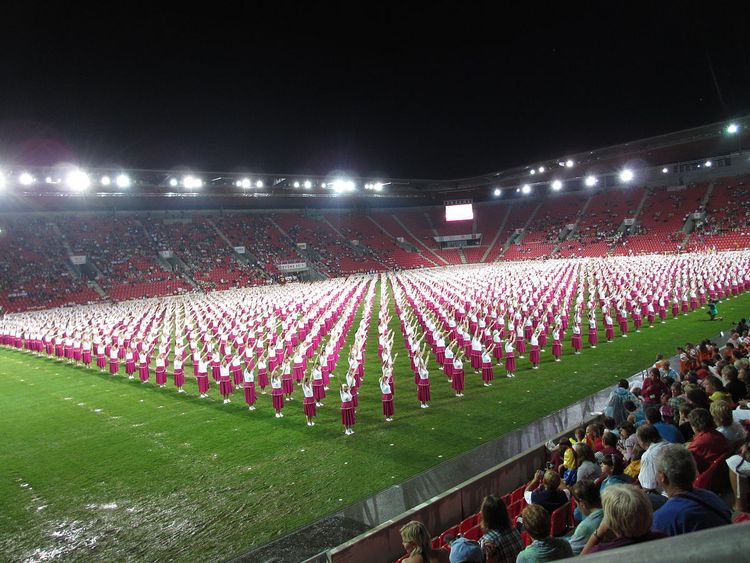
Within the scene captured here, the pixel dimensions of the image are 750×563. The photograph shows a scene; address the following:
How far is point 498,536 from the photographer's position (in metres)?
3.56

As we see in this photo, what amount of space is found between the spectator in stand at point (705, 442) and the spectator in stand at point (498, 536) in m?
1.93

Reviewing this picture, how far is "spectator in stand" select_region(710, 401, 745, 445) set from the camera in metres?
4.66

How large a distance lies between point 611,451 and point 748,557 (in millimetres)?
4685

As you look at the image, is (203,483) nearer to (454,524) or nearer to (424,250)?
(454,524)

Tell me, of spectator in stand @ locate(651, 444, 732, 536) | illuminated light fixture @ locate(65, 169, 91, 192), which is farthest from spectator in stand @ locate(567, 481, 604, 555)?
illuminated light fixture @ locate(65, 169, 91, 192)

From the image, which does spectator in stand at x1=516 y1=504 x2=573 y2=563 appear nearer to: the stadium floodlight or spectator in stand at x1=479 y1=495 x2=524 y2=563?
spectator in stand at x1=479 y1=495 x2=524 y2=563

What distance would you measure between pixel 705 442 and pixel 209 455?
7.60 meters

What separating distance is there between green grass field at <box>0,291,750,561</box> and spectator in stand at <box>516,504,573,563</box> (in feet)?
14.0

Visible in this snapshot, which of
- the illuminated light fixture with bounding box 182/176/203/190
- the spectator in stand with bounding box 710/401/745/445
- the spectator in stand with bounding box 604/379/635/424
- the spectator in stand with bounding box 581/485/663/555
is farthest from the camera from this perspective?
the illuminated light fixture with bounding box 182/176/203/190

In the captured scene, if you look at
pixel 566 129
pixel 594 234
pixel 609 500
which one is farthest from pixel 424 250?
pixel 609 500

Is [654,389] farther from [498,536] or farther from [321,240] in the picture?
[321,240]

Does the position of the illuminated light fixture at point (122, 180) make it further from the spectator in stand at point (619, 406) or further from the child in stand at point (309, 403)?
the spectator in stand at point (619, 406)

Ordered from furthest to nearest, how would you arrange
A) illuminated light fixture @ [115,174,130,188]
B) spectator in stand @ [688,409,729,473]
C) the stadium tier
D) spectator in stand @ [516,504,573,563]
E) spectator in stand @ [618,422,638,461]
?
1. the stadium tier
2. illuminated light fixture @ [115,174,130,188]
3. spectator in stand @ [618,422,638,461]
4. spectator in stand @ [688,409,729,473]
5. spectator in stand @ [516,504,573,563]

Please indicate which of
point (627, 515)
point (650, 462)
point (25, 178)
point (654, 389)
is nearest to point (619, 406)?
point (654, 389)
